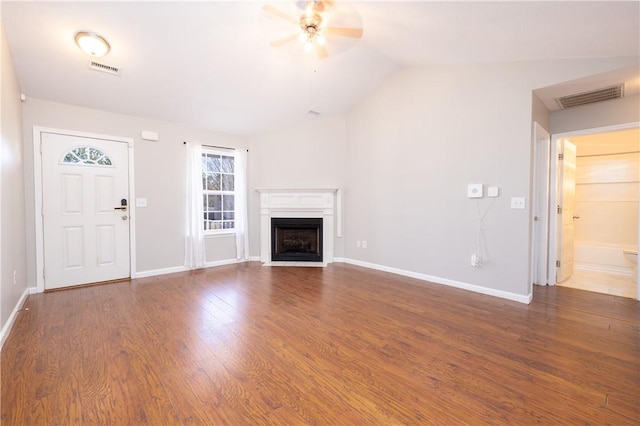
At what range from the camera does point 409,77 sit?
4070mm

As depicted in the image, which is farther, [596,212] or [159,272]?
[596,212]

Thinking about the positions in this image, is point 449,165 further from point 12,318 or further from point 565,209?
point 12,318

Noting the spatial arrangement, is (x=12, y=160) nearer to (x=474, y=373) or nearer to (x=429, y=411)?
(x=429, y=411)

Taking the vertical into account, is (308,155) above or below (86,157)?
above

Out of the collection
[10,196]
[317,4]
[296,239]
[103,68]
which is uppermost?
[317,4]

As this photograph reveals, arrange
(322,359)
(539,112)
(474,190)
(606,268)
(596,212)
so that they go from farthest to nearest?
(596,212) < (606,268) < (474,190) < (539,112) < (322,359)

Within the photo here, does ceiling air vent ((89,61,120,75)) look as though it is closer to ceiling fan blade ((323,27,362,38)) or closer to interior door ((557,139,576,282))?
ceiling fan blade ((323,27,362,38))

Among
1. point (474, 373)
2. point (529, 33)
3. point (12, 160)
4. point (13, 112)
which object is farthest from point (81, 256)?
point (529, 33)

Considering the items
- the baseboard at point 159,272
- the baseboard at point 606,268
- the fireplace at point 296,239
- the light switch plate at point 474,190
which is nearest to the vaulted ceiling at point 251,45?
the light switch plate at point 474,190

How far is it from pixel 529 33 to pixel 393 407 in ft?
10.9

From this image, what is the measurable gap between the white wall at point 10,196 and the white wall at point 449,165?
14.3 ft

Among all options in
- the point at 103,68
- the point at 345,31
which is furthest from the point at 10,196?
the point at 345,31

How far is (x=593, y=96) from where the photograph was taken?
3.20 metres

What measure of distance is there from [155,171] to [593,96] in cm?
601
